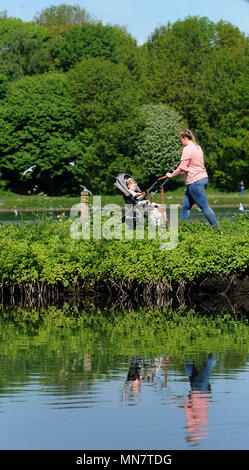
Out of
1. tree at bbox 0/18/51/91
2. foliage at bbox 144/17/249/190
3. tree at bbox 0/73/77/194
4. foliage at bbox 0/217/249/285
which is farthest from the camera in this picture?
tree at bbox 0/18/51/91

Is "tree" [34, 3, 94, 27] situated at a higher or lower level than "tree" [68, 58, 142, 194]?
higher

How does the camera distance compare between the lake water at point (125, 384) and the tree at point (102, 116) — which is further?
the tree at point (102, 116)

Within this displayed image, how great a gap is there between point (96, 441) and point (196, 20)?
84.4 metres

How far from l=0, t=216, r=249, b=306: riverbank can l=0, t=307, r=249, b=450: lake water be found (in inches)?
97.5

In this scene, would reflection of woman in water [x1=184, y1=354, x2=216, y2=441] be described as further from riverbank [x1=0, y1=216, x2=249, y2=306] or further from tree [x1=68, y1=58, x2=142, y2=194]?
tree [x1=68, y1=58, x2=142, y2=194]

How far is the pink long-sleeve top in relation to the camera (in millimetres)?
18719

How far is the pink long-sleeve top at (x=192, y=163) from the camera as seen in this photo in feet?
61.4

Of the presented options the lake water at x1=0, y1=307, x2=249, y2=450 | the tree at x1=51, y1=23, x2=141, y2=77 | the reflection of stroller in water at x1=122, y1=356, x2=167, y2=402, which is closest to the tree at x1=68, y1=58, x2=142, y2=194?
the tree at x1=51, y1=23, x2=141, y2=77

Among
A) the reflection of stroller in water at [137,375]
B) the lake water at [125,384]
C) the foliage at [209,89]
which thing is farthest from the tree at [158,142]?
the reflection of stroller in water at [137,375]

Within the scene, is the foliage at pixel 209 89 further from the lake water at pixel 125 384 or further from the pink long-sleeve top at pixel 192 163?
the lake water at pixel 125 384

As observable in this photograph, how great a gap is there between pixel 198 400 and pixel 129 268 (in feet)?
26.9

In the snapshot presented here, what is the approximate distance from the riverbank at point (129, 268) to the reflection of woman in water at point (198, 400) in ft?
19.4

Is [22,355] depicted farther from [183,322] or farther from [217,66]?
[217,66]

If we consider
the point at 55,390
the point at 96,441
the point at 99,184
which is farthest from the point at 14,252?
the point at 99,184
